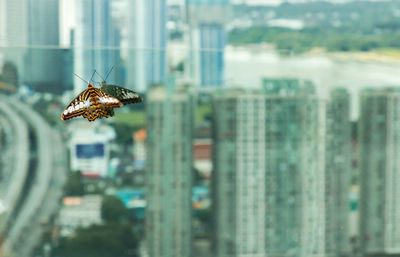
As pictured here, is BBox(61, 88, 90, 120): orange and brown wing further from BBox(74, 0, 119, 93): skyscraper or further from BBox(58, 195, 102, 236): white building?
BBox(58, 195, 102, 236): white building

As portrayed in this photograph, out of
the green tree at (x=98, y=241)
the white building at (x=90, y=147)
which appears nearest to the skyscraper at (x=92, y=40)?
the white building at (x=90, y=147)

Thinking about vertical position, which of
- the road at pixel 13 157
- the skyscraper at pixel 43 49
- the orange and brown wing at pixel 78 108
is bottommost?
the road at pixel 13 157

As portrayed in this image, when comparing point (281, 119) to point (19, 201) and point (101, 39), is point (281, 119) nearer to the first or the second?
point (101, 39)

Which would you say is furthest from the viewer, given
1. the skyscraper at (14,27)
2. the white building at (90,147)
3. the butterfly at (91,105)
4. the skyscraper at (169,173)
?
the skyscraper at (169,173)

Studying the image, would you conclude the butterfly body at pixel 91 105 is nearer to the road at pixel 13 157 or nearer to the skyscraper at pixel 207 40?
the skyscraper at pixel 207 40

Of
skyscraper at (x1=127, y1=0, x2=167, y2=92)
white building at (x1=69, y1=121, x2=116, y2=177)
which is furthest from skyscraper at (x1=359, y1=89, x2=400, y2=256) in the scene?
white building at (x1=69, y1=121, x2=116, y2=177)

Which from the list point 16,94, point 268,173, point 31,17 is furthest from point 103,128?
point 268,173

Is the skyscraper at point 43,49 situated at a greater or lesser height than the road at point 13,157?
greater
